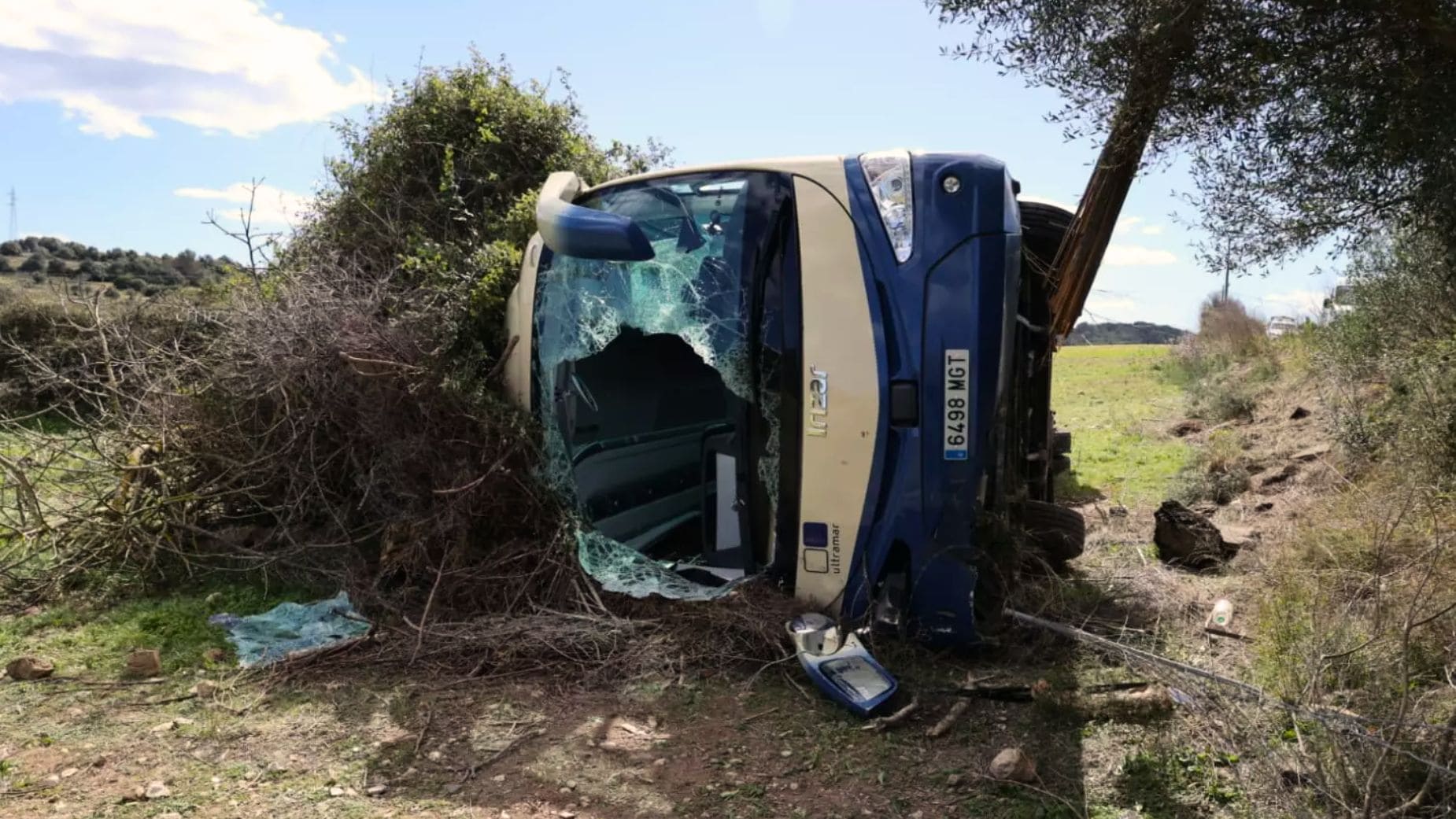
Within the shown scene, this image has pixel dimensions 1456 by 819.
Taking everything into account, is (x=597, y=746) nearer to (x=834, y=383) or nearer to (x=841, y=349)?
(x=834, y=383)

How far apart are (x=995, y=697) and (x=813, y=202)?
2193mm

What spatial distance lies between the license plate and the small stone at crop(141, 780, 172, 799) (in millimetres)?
3110

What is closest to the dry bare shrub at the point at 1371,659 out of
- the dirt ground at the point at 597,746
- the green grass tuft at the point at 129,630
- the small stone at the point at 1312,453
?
the dirt ground at the point at 597,746

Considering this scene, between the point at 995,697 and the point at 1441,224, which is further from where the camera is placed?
the point at 1441,224

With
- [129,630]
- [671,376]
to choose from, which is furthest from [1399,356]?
[129,630]

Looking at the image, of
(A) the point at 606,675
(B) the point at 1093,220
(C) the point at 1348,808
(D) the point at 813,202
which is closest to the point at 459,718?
(A) the point at 606,675

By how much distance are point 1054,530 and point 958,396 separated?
1547 mm

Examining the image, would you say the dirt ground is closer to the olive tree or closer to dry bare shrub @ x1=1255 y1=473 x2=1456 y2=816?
dry bare shrub @ x1=1255 y1=473 x2=1456 y2=816

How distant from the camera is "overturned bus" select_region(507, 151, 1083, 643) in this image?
13.1 ft

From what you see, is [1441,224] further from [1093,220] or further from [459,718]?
[459,718]

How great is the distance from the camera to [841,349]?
410cm

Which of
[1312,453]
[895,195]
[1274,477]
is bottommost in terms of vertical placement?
[1274,477]

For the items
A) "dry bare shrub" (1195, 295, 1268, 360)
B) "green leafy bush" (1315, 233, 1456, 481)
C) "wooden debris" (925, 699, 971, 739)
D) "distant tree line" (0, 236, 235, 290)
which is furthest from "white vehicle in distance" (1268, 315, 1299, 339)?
"distant tree line" (0, 236, 235, 290)

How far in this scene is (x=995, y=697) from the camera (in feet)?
12.5
